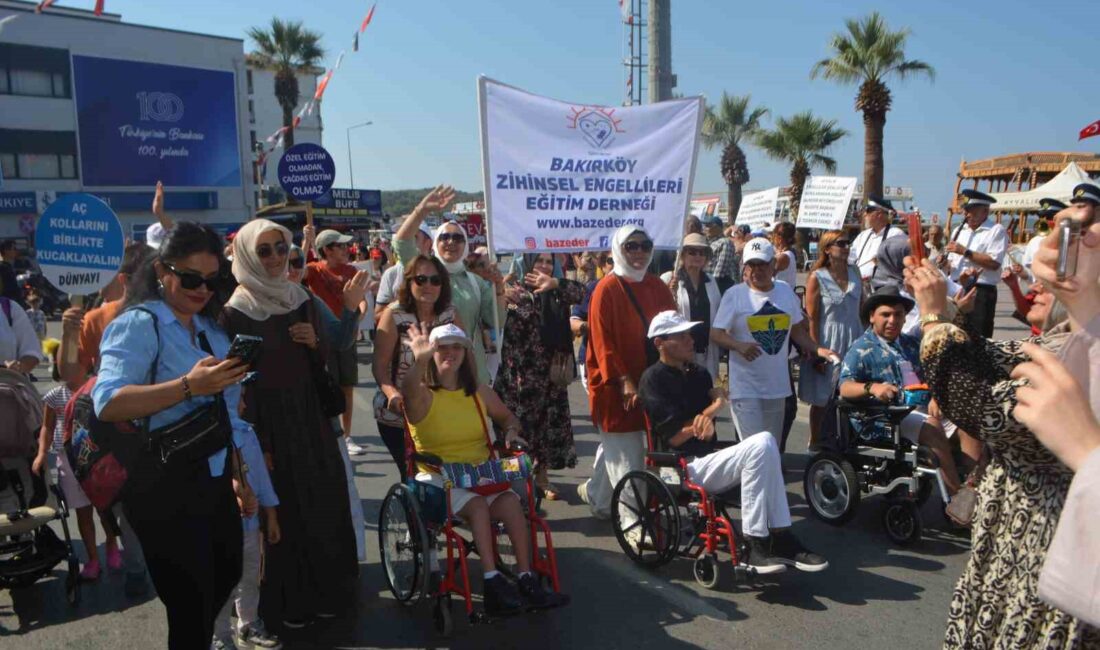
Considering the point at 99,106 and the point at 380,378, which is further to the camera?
the point at 99,106

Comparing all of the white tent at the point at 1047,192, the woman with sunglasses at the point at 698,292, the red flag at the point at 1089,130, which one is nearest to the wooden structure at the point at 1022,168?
the white tent at the point at 1047,192

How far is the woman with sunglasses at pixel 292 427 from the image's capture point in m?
3.82

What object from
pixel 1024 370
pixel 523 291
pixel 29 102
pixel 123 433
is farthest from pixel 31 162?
pixel 1024 370

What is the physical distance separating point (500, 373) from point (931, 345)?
14.6 ft

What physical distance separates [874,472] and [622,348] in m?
1.75

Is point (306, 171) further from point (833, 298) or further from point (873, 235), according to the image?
point (873, 235)

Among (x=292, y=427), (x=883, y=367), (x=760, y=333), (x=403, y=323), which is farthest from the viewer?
(x=760, y=333)

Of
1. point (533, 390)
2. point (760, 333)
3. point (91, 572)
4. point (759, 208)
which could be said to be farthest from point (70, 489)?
point (759, 208)

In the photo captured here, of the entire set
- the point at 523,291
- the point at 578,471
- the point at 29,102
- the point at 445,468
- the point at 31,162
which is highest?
the point at 29,102

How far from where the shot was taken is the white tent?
19891 mm

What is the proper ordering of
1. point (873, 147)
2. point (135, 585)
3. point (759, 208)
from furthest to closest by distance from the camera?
1. point (873, 147)
2. point (759, 208)
3. point (135, 585)

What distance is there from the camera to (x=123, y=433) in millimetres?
2879

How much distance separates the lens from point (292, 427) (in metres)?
3.91

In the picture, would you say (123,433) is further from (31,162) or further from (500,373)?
(31,162)
